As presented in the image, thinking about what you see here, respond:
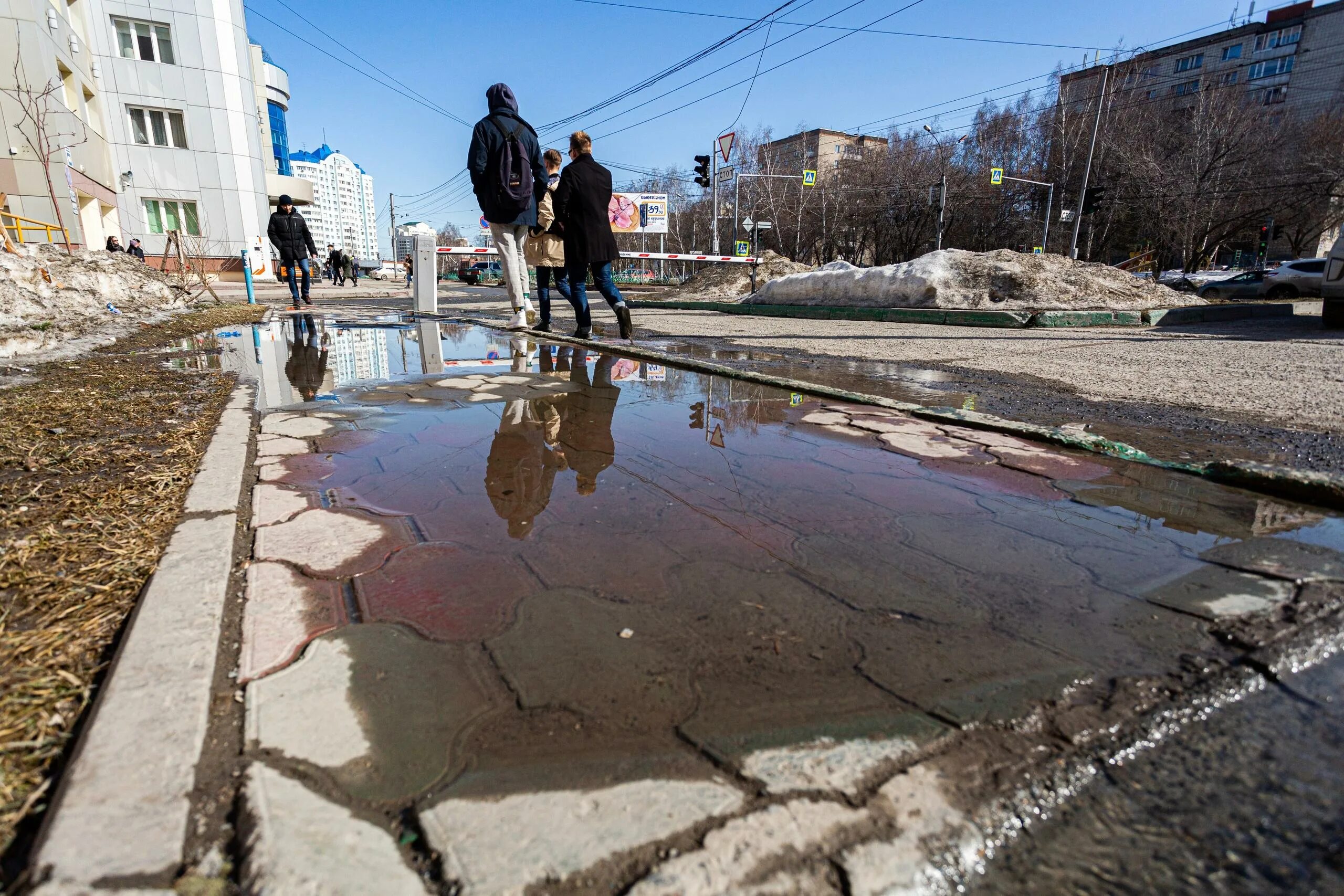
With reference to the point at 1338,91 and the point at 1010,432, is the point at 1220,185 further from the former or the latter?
the point at 1010,432

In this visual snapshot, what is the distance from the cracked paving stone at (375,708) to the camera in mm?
1086

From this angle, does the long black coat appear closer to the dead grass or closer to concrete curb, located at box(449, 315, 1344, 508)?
concrete curb, located at box(449, 315, 1344, 508)

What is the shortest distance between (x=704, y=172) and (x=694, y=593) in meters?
21.8

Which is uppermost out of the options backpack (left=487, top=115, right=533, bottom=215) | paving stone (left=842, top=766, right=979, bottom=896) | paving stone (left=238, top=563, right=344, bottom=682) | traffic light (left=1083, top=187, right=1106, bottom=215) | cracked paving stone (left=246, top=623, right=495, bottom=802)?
traffic light (left=1083, top=187, right=1106, bottom=215)

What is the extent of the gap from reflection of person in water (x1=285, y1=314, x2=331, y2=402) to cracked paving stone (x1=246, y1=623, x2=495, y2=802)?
3.22m

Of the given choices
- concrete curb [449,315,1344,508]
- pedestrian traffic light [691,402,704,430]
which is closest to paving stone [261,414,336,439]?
pedestrian traffic light [691,402,704,430]

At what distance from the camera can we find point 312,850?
3.00 ft

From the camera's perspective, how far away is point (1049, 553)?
6.26 ft

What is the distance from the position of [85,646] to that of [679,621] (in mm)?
1237

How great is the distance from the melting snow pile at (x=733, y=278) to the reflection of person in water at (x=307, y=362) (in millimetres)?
12710

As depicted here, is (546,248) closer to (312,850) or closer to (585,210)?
(585,210)

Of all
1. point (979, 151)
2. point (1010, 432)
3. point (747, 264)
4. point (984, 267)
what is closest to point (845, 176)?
point (979, 151)

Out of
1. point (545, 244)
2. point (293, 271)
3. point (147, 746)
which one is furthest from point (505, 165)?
point (293, 271)

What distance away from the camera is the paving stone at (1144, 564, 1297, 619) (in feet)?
5.14
